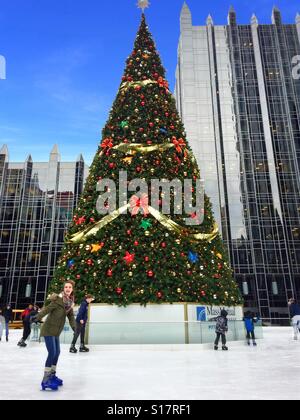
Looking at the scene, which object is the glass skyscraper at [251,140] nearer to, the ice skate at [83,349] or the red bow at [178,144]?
the red bow at [178,144]

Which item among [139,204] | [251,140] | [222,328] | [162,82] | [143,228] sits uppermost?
[251,140]

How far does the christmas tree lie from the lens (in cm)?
1143

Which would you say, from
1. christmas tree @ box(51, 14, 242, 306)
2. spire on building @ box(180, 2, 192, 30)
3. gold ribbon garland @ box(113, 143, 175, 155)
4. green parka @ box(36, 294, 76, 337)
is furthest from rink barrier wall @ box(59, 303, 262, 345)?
spire on building @ box(180, 2, 192, 30)

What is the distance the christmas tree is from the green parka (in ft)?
21.0

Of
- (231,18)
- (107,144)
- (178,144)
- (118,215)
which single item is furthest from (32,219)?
(231,18)

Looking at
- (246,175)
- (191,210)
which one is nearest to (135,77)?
(191,210)

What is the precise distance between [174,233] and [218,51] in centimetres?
5098

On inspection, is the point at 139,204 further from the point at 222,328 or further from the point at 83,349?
the point at 83,349

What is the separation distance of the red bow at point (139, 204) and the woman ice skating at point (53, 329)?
7.45m

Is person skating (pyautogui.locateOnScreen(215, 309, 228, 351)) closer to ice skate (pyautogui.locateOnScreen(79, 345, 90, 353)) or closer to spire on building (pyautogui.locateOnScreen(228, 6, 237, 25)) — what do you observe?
ice skate (pyautogui.locateOnScreen(79, 345, 90, 353))

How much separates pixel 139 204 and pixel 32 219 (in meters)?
39.2

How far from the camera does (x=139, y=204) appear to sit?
496 inches

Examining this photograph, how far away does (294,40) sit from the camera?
53.6m
